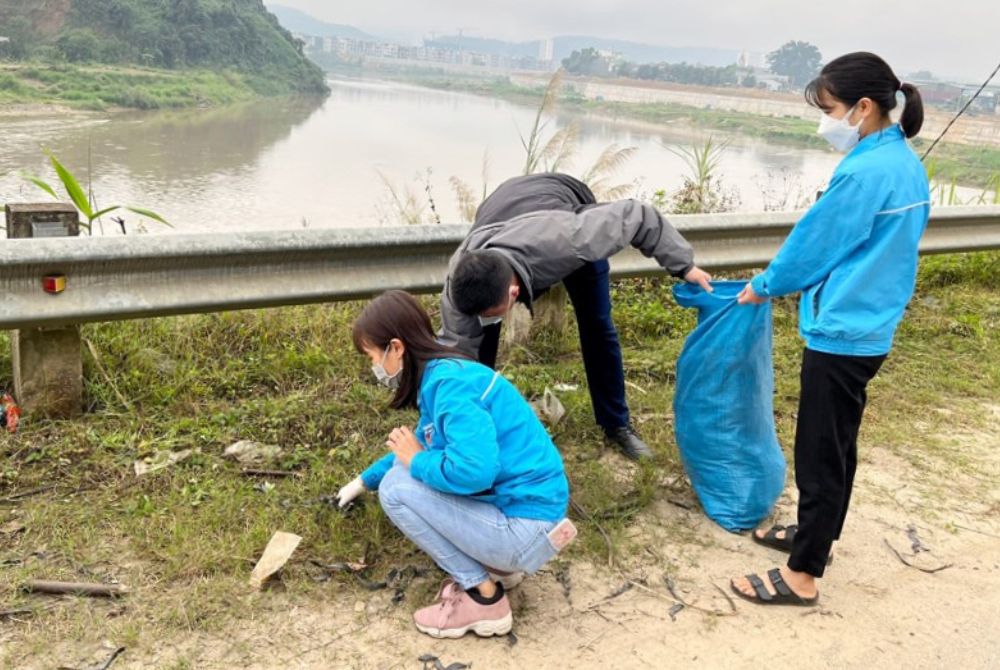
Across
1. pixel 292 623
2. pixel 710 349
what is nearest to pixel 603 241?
pixel 710 349

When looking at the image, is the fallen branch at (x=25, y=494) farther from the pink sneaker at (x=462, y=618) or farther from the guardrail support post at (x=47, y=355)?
the pink sneaker at (x=462, y=618)

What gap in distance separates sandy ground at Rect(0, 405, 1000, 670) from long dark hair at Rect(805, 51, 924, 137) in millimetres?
1384

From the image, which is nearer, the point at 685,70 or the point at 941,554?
the point at 941,554

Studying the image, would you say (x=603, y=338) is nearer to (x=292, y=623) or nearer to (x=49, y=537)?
(x=292, y=623)

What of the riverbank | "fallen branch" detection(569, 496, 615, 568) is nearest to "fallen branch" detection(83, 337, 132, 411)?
"fallen branch" detection(569, 496, 615, 568)

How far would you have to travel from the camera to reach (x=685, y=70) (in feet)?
44.4

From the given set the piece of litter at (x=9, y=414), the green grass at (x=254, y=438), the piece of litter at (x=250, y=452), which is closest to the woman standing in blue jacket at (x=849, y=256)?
the green grass at (x=254, y=438)

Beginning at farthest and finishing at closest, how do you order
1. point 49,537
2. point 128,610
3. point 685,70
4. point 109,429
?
point 685,70 → point 109,429 → point 49,537 → point 128,610

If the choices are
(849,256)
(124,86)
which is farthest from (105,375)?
(124,86)

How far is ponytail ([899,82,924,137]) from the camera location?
2.47 metres

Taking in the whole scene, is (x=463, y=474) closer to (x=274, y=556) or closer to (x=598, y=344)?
(x=274, y=556)

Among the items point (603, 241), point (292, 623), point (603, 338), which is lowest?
point (292, 623)

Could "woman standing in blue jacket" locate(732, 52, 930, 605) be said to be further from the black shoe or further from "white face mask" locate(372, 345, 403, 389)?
"white face mask" locate(372, 345, 403, 389)

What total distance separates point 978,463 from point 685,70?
10.9 m
